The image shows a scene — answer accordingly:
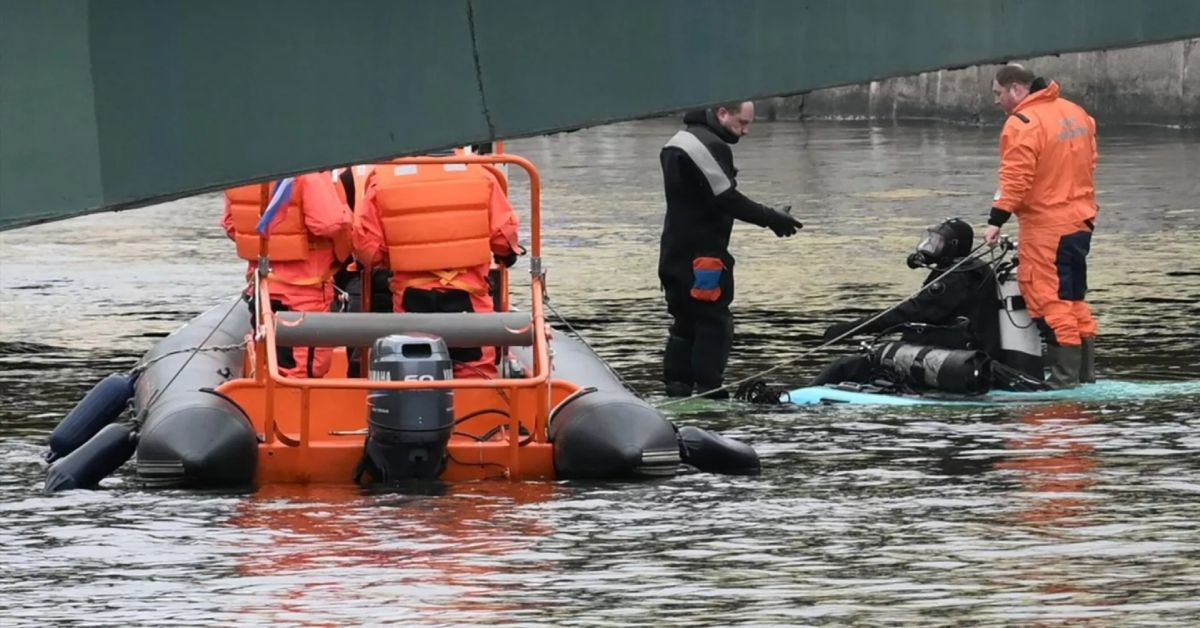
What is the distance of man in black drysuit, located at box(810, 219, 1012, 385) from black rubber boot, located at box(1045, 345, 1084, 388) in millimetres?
302

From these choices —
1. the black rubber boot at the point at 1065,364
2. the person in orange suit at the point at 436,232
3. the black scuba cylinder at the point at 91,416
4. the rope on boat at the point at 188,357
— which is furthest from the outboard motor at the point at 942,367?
the black scuba cylinder at the point at 91,416

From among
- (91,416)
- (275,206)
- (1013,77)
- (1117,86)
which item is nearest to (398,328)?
(275,206)

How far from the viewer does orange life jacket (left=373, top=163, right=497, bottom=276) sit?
42.8 ft

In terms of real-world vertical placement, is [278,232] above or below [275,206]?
below

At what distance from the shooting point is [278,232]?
13.7 m

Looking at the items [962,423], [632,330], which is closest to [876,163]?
[632,330]

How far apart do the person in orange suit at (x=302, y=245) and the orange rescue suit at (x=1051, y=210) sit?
3819mm

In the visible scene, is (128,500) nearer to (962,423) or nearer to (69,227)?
(962,423)

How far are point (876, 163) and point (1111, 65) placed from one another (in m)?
7.48

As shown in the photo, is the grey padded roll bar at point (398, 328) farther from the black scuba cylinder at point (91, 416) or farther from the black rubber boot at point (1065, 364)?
the black rubber boot at point (1065, 364)

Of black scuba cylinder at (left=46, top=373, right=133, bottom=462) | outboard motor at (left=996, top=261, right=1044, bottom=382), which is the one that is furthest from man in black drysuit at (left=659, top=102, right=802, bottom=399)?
black scuba cylinder at (left=46, top=373, right=133, bottom=462)

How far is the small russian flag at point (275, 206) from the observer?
43.6 ft

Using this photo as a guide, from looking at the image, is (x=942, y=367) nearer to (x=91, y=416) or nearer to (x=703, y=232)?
(x=703, y=232)

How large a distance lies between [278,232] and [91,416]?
1.26m
